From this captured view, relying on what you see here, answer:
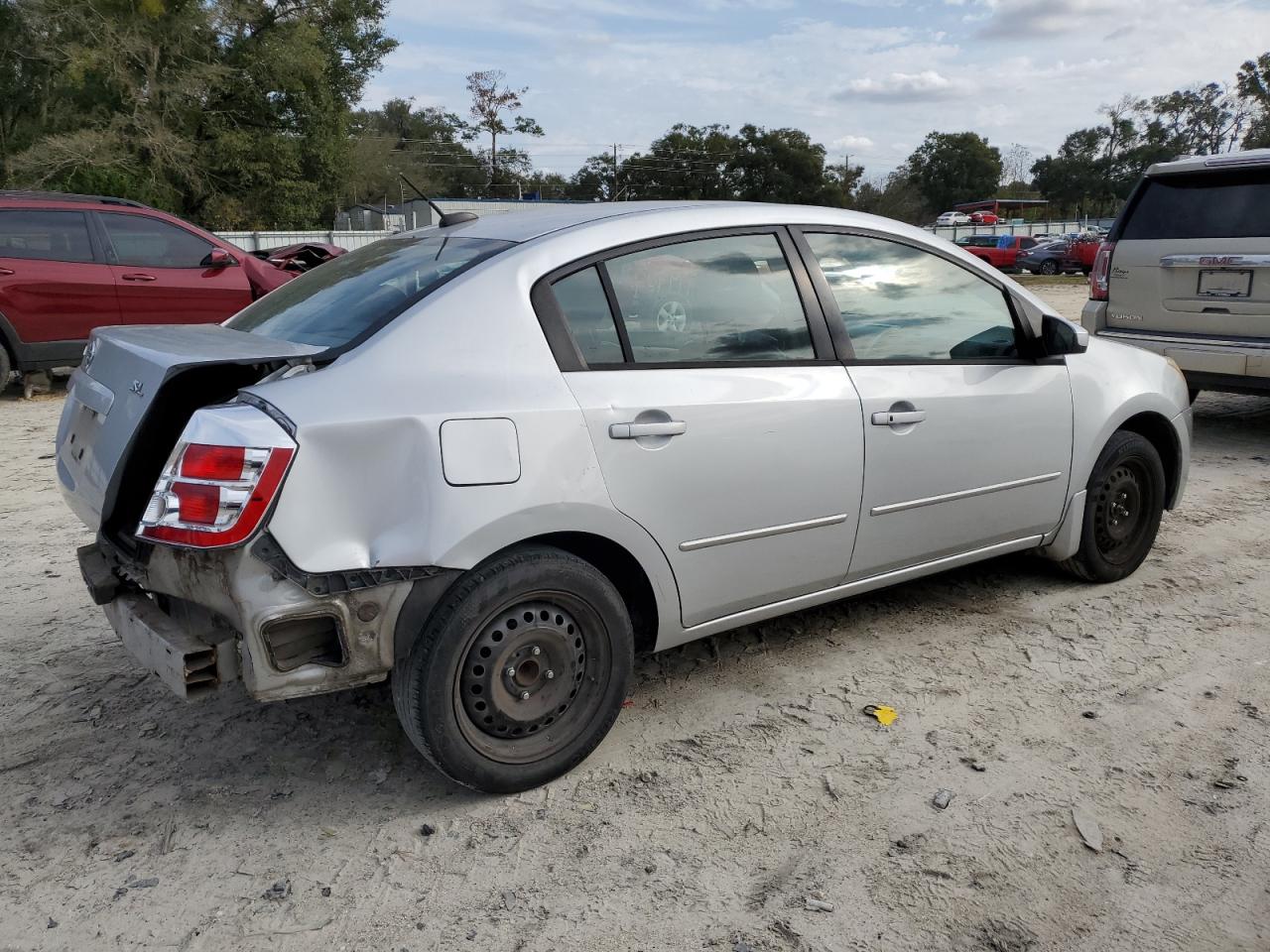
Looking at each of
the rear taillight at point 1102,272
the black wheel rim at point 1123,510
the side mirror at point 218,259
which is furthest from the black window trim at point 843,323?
the side mirror at point 218,259

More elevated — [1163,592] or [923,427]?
[923,427]

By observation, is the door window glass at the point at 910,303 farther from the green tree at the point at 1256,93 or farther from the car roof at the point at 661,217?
the green tree at the point at 1256,93

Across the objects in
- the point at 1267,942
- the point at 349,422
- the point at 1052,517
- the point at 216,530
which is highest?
the point at 349,422

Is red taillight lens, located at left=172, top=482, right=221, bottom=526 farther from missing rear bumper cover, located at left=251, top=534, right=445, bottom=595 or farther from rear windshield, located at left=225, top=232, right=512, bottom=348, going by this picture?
rear windshield, located at left=225, top=232, right=512, bottom=348

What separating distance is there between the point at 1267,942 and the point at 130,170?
35.2 meters

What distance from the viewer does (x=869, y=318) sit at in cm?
367

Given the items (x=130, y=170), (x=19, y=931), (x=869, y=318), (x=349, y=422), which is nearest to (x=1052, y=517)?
(x=869, y=318)

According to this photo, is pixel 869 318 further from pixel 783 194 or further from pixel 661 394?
pixel 783 194

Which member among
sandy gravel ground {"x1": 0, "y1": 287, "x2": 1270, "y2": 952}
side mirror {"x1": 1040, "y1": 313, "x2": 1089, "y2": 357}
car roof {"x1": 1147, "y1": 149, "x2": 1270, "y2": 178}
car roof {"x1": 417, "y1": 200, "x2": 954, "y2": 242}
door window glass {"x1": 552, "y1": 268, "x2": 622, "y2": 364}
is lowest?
sandy gravel ground {"x1": 0, "y1": 287, "x2": 1270, "y2": 952}

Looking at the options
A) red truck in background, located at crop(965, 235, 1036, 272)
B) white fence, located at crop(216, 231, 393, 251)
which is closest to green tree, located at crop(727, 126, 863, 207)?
red truck in background, located at crop(965, 235, 1036, 272)

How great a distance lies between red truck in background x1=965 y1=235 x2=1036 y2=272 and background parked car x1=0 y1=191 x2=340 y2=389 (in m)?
31.2

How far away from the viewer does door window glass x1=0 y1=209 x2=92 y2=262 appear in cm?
916

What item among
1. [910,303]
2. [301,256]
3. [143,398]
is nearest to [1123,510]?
[910,303]

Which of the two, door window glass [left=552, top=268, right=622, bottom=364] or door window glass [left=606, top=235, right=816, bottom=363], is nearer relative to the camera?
door window glass [left=552, top=268, right=622, bottom=364]
